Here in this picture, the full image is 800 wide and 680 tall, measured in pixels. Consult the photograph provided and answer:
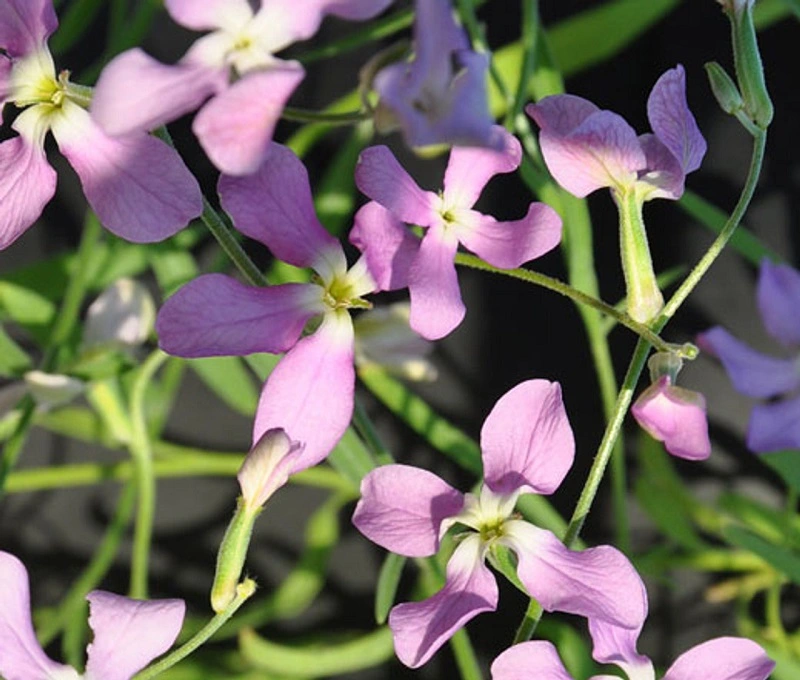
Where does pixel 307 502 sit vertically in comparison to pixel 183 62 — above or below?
below

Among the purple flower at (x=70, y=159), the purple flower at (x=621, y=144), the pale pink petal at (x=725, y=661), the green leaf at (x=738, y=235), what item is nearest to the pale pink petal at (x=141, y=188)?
the purple flower at (x=70, y=159)

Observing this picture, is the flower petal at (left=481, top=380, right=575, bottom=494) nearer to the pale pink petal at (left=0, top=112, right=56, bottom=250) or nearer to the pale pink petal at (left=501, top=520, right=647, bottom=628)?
the pale pink petal at (left=501, top=520, right=647, bottom=628)

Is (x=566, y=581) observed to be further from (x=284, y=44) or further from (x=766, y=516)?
(x=766, y=516)

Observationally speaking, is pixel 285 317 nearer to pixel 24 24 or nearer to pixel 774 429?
pixel 24 24

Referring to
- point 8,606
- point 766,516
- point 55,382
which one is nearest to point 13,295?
point 55,382

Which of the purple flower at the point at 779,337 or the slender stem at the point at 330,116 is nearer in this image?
the slender stem at the point at 330,116


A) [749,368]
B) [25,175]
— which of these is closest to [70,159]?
[25,175]

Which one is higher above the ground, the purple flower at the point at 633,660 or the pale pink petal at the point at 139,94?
the pale pink petal at the point at 139,94

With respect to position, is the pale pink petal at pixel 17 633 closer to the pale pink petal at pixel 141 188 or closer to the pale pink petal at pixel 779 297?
the pale pink petal at pixel 141 188

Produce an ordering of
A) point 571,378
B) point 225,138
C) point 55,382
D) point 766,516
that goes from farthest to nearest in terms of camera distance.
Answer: point 571,378, point 766,516, point 55,382, point 225,138
